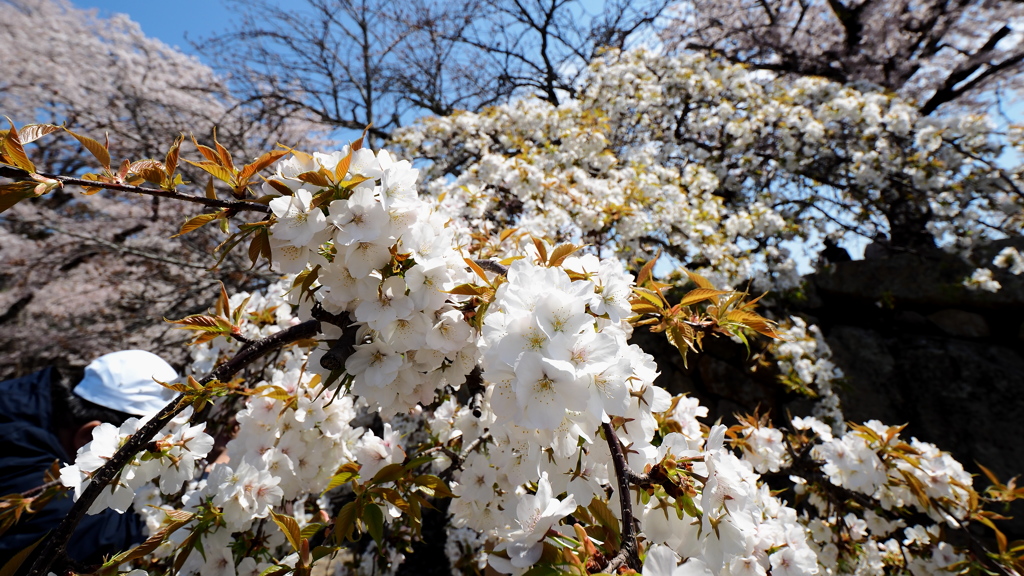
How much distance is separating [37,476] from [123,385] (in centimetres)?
38

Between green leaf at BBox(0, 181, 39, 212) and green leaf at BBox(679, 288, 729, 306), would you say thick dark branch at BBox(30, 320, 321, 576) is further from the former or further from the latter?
green leaf at BBox(679, 288, 729, 306)

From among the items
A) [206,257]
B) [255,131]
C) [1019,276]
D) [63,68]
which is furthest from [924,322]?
[63,68]

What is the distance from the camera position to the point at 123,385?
5.96 feet

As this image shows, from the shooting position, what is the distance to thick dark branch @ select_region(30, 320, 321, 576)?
742mm

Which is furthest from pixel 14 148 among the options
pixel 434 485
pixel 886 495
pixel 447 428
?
pixel 886 495

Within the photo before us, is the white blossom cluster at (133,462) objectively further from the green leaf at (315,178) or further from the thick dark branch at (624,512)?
the thick dark branch at (624,512)

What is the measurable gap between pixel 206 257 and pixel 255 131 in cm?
219

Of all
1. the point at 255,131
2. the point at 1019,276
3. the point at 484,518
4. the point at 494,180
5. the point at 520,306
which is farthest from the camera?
the point at 255,131

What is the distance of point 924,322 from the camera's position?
4090mm

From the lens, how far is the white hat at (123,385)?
1800 mm

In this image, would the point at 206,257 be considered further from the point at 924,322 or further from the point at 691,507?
the point at 924,322

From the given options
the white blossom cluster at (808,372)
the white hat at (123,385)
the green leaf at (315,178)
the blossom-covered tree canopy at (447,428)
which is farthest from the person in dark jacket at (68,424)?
the white blossom cluster at (808,372)

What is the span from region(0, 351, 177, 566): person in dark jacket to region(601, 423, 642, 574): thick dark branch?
5.66 feet

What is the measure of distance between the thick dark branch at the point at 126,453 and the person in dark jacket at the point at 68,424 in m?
0.99
